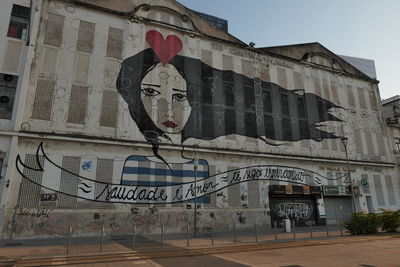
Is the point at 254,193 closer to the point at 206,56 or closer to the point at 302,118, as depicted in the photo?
the point at 302,118

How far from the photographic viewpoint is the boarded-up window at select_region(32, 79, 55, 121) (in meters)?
18.6

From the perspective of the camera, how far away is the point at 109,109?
2066cm

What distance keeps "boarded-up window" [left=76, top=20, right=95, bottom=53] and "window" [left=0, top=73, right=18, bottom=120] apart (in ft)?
17.5

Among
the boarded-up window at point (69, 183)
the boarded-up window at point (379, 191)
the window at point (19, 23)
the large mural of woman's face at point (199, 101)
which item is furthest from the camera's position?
the boarded-up window at point (379, 191)

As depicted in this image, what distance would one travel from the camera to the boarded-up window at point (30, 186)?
16.9m

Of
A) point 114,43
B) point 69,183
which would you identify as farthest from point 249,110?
point 69,183

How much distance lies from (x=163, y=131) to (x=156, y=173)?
3581 millimetres

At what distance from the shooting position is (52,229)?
17047 millimetres

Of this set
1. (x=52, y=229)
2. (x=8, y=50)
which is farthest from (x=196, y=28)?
(x=52, y=229)

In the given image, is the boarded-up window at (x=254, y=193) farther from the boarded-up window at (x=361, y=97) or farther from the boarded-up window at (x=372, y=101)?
the boarded-up window at (x=372, y=101)

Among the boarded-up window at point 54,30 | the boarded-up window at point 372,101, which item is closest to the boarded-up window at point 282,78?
the boarded-up window at point 372,101


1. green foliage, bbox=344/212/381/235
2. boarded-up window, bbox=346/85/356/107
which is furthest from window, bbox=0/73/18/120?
boarded-up window, bbox=346/85/356/107

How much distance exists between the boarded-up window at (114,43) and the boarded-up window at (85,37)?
53.8 inches

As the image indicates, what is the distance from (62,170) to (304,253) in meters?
15.9
